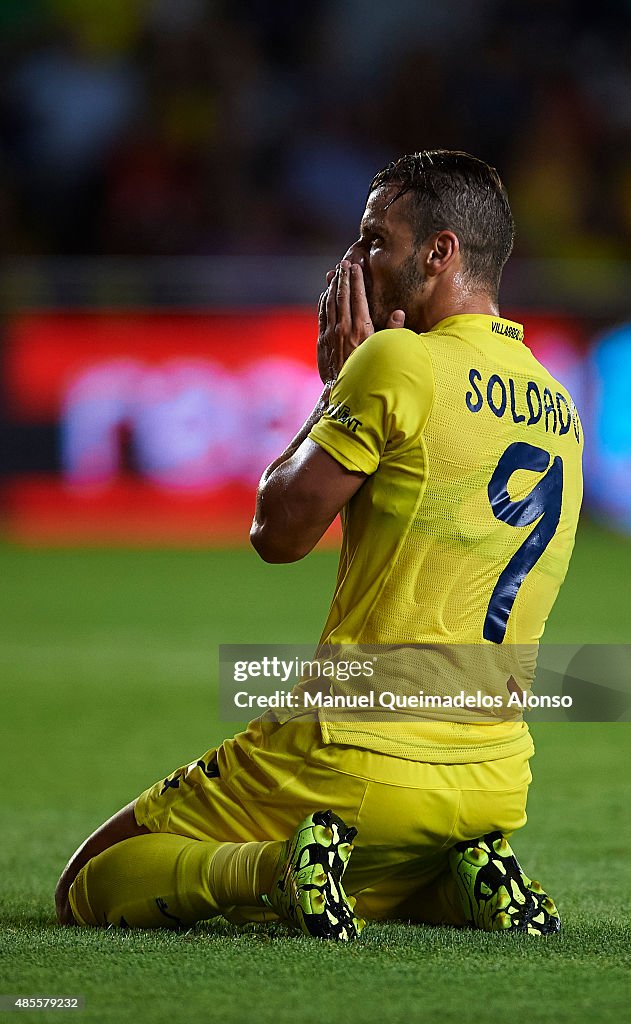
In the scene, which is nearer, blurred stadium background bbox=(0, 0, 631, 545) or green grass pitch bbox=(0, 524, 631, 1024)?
green grass pitch bbox=(0, 524, 631, 1024)

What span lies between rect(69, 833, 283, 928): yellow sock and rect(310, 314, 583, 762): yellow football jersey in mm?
292

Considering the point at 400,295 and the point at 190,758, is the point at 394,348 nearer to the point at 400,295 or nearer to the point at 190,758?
the point at 400,295

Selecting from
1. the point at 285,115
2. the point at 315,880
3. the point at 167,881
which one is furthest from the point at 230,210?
the point at 315,880

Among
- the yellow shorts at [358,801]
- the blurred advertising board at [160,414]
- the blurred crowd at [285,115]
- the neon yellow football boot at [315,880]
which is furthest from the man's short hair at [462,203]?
the blurred crowd at [285,115]

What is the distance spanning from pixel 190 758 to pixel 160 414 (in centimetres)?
563

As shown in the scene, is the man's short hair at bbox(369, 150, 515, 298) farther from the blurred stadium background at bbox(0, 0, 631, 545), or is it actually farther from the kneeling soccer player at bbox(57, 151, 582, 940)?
the blurred stadium background at bbox(0, 0, 631, 545)

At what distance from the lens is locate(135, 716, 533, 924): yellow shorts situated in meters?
2.89

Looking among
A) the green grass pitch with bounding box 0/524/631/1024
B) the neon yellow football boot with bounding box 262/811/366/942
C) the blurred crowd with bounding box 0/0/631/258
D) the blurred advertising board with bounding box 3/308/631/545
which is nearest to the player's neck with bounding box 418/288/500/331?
the neon yellow football boot with bounding box 262/811/366/942

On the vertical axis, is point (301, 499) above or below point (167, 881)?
above

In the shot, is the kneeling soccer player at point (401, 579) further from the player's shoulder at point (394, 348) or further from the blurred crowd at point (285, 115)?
the blurred crowd at point (285, 115)

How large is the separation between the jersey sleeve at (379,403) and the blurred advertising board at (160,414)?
7.77m

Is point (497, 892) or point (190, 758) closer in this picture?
point (497, 892)

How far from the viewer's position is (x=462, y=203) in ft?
9.73

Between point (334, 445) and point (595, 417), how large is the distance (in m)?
8.21
